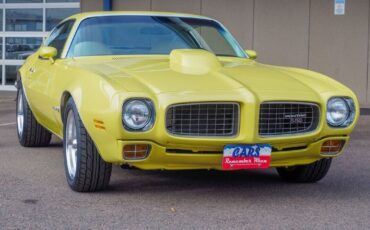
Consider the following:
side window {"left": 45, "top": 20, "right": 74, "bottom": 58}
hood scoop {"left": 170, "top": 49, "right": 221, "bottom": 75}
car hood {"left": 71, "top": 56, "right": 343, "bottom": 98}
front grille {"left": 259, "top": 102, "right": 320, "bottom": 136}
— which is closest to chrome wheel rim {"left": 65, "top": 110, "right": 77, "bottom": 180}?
car hood {"left": 71, "top": 56, "right": 343, "bottom": 98}

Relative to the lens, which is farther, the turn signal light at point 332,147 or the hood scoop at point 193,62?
the hood scoop at point 193,62

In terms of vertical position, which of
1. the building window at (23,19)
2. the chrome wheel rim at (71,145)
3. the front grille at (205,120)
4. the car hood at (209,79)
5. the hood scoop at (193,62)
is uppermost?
the building window at (23,19)

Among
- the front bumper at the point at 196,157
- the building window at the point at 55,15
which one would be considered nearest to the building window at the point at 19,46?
the building window at the point at 55,15

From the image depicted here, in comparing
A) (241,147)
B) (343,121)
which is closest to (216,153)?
(241,147)

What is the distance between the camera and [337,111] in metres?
5.27

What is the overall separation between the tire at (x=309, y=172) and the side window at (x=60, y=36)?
91.9 inches

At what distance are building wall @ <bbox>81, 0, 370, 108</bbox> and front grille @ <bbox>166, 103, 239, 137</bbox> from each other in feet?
32.5

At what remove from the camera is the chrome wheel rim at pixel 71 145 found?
5.58 metres

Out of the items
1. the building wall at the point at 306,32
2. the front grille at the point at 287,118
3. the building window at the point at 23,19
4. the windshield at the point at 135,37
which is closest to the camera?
the front grille at the point at 287,118

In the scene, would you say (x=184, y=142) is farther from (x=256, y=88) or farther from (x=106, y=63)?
(x=106, y=63)

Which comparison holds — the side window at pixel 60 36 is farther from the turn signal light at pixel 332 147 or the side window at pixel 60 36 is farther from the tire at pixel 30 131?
the turn signal light at pixel 332 147

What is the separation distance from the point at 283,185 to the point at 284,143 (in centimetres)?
101

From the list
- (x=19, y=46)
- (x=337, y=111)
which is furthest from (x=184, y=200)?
(x=19, y=46)

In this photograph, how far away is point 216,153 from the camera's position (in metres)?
5.00
